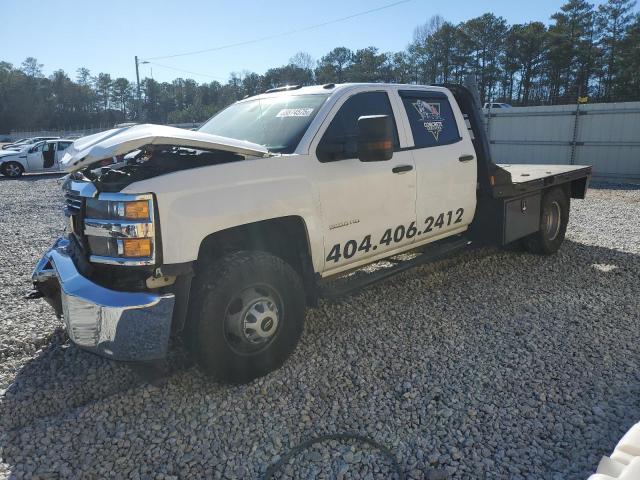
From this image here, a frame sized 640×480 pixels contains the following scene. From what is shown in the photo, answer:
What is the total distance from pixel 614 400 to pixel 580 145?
1414 centimetres

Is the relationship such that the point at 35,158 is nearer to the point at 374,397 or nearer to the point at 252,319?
the point at 252,319

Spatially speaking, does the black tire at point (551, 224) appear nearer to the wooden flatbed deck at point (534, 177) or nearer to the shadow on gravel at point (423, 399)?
the wooden flatbed deck at point (534, 177)

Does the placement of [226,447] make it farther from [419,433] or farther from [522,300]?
[522,300]

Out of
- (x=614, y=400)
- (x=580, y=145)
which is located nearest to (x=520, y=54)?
(x=580, y=145)

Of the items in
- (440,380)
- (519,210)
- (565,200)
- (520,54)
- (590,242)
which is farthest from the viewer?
(520,54)

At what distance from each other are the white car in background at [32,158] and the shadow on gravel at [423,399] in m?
19.0

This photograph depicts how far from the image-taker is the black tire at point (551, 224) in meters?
6.22

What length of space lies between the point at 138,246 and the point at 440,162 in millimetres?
2921

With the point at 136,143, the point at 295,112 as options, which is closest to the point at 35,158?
the point at 295,112

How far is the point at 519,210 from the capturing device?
18.3 feet

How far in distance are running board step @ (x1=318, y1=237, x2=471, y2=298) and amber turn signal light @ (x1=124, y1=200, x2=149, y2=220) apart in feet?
4.85

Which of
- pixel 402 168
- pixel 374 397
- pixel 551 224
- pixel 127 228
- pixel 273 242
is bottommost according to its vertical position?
pixel 374 397

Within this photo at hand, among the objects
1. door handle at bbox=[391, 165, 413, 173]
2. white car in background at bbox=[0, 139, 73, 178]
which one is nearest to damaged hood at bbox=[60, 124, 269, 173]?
door handle at bbox=[391, 165, 413, 173]

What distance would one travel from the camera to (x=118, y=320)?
2787mm
